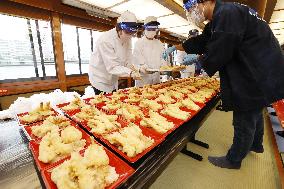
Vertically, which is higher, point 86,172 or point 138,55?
point 138,55

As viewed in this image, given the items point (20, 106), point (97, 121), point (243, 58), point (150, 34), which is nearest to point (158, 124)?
point (97, 121)

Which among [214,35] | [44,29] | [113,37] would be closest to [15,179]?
[214,35]

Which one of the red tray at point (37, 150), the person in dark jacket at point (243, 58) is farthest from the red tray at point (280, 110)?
the red tray at point (37, 150)

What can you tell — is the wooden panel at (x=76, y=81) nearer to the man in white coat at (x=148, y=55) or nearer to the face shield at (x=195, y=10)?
the man in white coat at (x=148, y=55)

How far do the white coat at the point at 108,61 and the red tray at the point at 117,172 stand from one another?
1.92 meters

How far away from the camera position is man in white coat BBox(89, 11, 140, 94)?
2847 mm

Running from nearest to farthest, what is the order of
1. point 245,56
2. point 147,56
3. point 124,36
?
point 245,56, point 124,36, point 147,56

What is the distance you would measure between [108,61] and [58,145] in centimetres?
203

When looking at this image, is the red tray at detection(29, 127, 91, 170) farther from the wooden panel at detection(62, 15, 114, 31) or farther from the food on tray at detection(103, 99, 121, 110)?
the wooden panel at detection(62, 15, 114, 31)

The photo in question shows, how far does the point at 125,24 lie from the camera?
281 centimetres

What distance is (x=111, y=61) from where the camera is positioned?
2936 mm

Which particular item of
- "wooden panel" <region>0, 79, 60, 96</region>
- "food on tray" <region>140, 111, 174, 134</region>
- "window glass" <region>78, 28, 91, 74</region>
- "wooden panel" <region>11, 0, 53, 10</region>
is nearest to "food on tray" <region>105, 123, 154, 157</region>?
"food on tray" <region>140, 111, 174, 134</region>

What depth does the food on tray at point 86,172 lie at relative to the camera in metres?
0.84

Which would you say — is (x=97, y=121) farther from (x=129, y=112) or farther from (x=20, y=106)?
(x=20, y=106)
